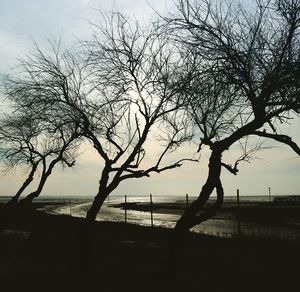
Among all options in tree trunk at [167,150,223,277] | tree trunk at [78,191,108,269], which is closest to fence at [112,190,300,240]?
tree trunk at [78,191,108,269]

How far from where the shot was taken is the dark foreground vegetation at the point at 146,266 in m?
11.1

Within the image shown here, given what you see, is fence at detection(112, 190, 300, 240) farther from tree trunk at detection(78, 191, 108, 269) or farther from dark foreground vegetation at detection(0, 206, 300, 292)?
tree trunk at detection(78, 191, 108, 269)

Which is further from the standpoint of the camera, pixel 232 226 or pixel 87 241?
pixel 232 226

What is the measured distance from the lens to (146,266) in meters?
13.9

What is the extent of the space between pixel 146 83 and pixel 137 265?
5692mm

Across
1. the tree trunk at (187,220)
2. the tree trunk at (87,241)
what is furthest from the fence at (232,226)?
the tree trunk at (187,220)

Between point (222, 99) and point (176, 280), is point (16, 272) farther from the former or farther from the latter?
point (222, 99)

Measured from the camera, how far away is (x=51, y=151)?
76.3ft

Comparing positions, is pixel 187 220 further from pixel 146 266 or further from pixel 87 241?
pixel 87 241

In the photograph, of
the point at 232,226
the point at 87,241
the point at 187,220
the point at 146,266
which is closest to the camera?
the point at 187,220

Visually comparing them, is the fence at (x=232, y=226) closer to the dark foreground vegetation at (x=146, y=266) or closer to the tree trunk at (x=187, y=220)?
the dark foreground vegetation at (x=146, y=266)

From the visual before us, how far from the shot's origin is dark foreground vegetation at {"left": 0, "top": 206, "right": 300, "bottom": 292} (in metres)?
11.1

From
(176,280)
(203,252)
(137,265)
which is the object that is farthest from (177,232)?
(203,252)

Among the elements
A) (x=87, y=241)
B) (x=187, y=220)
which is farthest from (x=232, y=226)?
(x=187, y=220)
